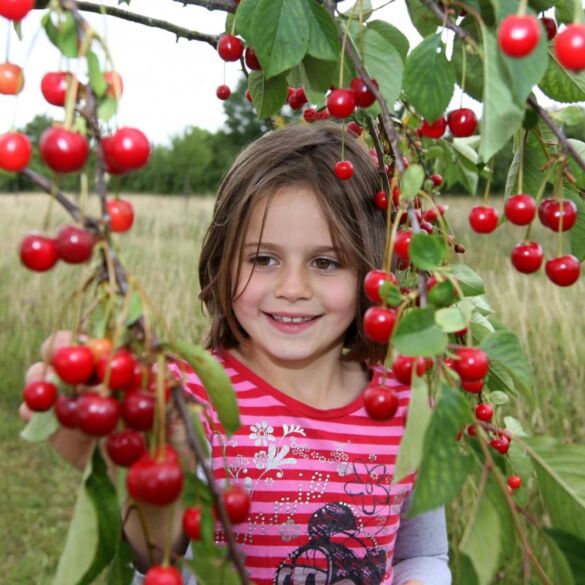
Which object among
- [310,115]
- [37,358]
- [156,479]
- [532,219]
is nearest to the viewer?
[156,479]

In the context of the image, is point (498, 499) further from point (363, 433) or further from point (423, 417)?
point (363, 433)

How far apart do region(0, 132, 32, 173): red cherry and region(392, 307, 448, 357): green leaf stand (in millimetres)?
257

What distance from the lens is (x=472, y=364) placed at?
1.76 ft

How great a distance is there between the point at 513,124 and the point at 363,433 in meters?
0.89

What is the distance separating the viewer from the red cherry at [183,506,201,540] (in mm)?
463

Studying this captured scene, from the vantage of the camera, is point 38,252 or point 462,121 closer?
point 38,252

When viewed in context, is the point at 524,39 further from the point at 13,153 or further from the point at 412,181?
the point at 13,153

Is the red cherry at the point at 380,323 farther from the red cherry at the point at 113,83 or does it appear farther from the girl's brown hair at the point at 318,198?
the girl's brown hair at the point at 318,198

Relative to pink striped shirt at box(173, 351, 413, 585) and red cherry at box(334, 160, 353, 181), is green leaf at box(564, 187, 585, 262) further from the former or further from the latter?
pink striped shirt at box(173, 351, 413, 585)

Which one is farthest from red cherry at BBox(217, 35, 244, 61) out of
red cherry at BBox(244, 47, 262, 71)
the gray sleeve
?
the gray sleeve

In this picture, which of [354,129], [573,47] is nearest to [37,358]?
[354,129]

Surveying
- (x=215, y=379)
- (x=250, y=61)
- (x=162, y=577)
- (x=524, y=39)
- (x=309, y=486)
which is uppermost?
(x=250, y=61)

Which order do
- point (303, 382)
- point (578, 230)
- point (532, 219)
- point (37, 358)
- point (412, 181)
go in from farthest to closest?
point (37, 358) → point (303, 382) → point (578, 230) → point (532, 219) → point (412, 181)

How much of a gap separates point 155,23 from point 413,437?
0.69 m
